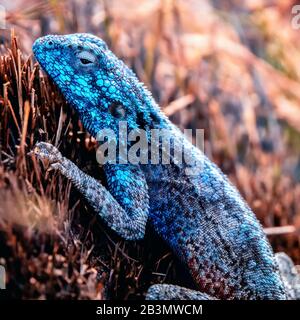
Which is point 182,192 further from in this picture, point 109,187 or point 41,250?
point 41,250

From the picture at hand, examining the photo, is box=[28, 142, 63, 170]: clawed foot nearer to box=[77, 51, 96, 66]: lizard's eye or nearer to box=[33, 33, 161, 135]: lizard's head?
box=[33, 33, 161, 135]: lizard's head

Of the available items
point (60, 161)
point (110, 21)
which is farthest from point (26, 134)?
point (110, 21)

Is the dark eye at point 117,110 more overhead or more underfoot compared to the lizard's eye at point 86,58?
more underfoot

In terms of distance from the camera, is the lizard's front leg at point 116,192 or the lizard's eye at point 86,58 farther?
the lizard's eye at point 86,58

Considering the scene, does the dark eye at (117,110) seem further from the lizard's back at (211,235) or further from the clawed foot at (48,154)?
the clawed foot at (48,154)

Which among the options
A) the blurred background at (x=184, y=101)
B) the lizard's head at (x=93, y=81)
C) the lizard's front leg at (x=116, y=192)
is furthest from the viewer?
the lizard's head at (x=93, y=81)

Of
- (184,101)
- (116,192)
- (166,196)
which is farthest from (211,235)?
(184,101)

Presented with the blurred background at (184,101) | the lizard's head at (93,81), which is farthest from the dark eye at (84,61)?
the blurred background at (184,101)

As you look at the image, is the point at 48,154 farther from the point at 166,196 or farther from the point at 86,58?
the point at 166,196
